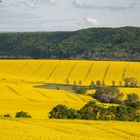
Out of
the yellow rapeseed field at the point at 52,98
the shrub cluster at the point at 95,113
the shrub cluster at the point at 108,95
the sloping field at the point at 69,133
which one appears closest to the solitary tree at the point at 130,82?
the yellow rapeseed field at the point at 52,98

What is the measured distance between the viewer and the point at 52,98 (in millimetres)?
85000

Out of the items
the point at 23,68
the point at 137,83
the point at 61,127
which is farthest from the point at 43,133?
the point at 23,68

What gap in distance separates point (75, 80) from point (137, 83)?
70.3 ft

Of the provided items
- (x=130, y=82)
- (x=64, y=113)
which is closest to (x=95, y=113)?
(x=64, y=113)

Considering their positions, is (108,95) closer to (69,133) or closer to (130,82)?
(130,82)

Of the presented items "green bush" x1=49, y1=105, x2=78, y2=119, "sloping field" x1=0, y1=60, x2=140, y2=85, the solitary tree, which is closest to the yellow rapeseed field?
"sloping field" x1=0, y1=60, x2=140, y2=85

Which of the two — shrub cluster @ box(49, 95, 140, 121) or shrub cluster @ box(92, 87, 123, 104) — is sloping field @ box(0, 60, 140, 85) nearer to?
shrub cluster @ box(92, 87, 123, 104)

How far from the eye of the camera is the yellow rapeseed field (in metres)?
27.0

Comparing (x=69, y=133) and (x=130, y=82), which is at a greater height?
(x=69, y=133)

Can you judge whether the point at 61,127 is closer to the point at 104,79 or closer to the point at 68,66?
the point at 104,79

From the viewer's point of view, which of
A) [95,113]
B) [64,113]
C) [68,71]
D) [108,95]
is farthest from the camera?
[68,71]

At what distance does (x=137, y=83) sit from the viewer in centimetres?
12244

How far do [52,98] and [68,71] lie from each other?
210ft

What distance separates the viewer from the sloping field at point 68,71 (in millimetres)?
138500
